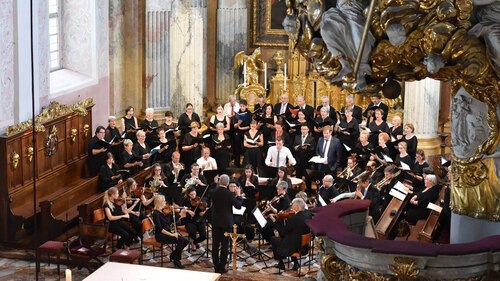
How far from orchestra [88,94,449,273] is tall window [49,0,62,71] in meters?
1.88

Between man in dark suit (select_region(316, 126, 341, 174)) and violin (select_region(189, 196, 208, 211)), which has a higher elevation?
man in dark suit (select_region(316, 126, 341, 174))

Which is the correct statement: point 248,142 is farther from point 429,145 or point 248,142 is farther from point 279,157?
point 429,145

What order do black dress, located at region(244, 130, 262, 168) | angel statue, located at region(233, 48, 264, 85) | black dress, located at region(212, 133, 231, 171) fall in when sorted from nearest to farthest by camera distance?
1. black dress, located at region(244, 130, 262, 168)
2. black dress, located at region(212, 133, 231, 171)
3. angel statue, located at region(233, 48, 264, 85)

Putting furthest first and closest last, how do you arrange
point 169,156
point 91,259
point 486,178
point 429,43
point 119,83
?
point 119,83, point 169,156, point 91,259, point 486,178, point 429,43

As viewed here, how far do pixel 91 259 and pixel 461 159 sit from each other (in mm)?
7723

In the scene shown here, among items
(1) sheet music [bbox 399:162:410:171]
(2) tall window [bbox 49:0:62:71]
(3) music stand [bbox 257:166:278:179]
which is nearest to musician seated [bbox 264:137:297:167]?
(3) music stand [bbox 257:166:278:179]

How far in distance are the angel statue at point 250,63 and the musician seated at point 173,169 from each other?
6018 mm

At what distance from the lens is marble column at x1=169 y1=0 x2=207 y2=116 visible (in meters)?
25.1

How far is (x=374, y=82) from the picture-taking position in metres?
11.0

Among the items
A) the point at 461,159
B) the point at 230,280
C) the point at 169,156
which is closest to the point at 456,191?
the point at 461,159

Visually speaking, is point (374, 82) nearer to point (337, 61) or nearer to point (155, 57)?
point (337, 61)

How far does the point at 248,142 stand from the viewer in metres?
22.2

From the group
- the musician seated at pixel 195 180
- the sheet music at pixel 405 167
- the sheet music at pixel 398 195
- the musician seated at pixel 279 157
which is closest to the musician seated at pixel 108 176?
the musician seated at pixel 195 180

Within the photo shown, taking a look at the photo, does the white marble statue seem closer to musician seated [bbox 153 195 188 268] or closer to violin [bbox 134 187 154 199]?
musician seated [bbox 153 195 188 268]
